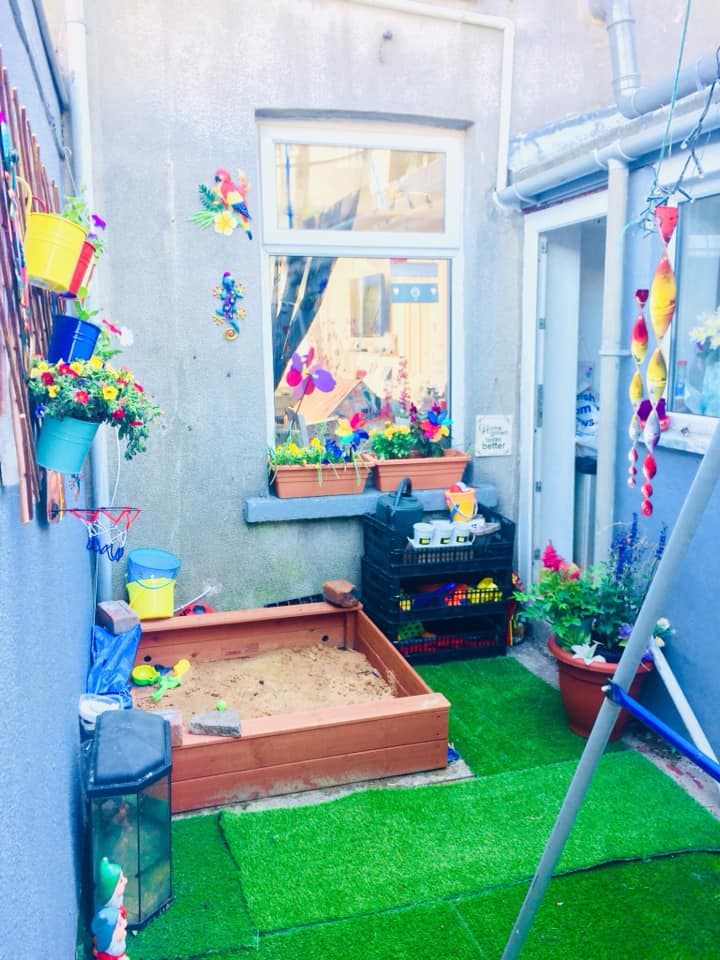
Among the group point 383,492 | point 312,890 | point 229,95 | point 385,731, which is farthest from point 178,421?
point 312,890

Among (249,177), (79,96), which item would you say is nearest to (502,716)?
(249,177)

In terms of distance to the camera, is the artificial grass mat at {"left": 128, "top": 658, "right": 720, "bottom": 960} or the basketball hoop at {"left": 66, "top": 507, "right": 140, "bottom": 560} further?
the basketball hoop at {"left": 66, "top": 507, "right": 140, "bottom": 560}

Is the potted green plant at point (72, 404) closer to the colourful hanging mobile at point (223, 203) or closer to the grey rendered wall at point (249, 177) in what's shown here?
the grey rendered wall at point (249, 177)

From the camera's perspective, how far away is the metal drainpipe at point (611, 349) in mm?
3648

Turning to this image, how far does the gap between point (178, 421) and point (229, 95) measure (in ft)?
5.70

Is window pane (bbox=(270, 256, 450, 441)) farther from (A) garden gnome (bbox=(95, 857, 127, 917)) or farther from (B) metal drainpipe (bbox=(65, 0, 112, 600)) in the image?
(A) garden gnome (bbox=(95, 857, 127, 917))

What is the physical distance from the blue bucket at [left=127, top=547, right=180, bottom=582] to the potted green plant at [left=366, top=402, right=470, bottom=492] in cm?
130

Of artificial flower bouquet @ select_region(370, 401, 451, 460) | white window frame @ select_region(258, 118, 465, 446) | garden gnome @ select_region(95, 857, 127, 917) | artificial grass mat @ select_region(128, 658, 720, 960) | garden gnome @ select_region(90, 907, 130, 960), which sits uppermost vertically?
white window frame @ select_region(258, 118, 465, 446)

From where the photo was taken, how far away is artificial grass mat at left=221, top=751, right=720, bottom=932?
2.63 meters

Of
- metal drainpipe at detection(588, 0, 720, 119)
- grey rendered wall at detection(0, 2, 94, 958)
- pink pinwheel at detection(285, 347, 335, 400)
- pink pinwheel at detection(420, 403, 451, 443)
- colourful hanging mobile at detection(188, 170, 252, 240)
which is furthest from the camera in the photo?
pink pinwheel at detection(420, 403, 451, 443)

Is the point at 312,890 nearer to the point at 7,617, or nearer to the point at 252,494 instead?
the point at 7,617

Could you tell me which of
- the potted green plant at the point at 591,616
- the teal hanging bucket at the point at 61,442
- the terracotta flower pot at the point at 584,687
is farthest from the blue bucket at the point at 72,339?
the terracotta flower pot at the point at 584,687

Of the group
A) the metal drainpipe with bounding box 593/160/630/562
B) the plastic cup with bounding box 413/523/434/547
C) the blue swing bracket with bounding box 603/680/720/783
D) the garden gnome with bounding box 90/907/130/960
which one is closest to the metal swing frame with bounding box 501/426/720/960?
the blue swing bracket with bounding box 603/680/720/783

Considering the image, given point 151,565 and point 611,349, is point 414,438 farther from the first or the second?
point 151,565
